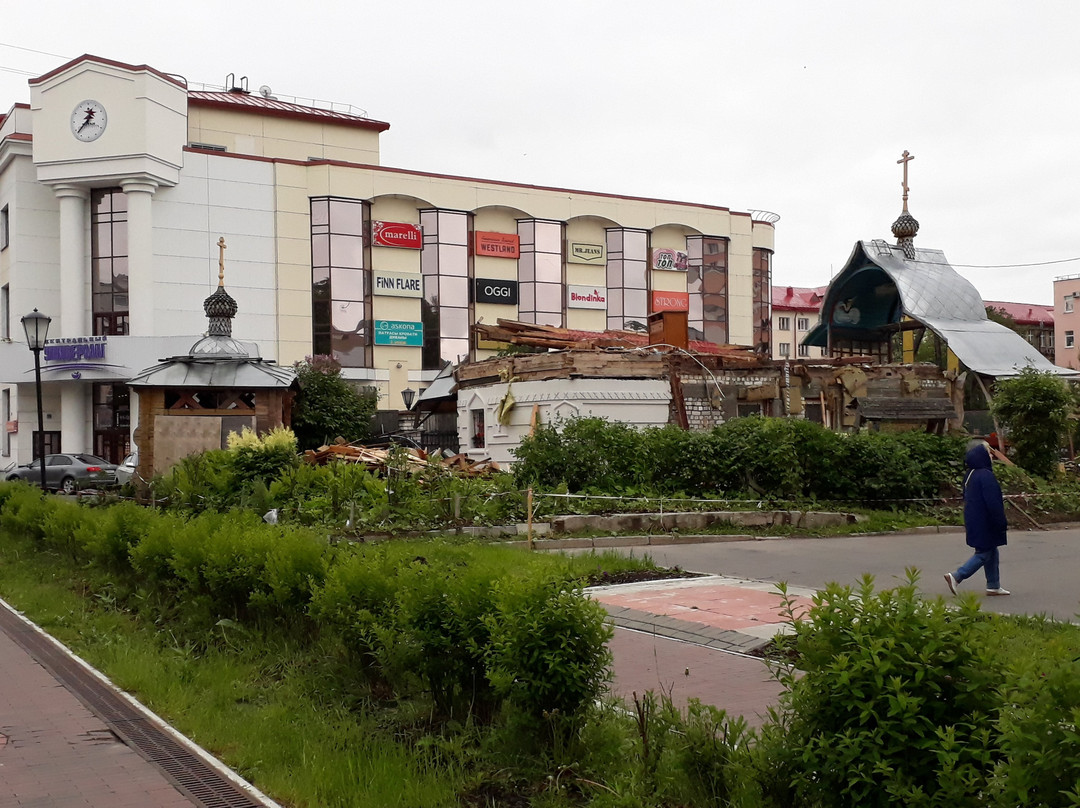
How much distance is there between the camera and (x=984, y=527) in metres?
10.0

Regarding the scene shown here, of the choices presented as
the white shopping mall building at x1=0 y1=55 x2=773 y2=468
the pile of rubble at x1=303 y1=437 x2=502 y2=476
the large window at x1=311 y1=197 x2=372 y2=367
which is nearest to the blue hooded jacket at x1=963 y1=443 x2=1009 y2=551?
the pile of rubble at x1=303 y1=437 x2=502 y2=476

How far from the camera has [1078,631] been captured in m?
6.64

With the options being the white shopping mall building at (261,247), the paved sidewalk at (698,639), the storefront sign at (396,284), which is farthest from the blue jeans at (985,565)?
the storefront sign at (396,284)

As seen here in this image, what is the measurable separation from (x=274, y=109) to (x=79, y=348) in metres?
18.9

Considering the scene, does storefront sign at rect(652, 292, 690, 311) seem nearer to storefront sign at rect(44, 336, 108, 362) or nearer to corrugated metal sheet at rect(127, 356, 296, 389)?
storefront sign at rect(44, 336, 108, 362)

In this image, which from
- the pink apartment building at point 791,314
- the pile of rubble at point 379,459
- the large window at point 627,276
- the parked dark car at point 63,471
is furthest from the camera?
the pink apartment building at point 791,314

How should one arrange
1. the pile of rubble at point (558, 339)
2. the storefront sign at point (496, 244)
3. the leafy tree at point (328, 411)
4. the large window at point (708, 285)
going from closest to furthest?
the pile of rubble at point (558, 339) < the leafy tree at point (328, 411) < the storefront sign at point (496, 244) < the large window at point (708, 285)

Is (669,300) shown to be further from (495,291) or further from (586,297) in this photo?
(495,291)

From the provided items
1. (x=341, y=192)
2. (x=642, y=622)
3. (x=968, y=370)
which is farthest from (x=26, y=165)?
(x=642, y=622)

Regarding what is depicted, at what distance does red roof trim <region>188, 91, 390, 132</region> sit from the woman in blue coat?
52.9m

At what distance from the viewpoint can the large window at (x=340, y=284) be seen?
52.4 m

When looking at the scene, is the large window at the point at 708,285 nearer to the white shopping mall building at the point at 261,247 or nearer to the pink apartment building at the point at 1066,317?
the white shopping mall building at the point at 261,247

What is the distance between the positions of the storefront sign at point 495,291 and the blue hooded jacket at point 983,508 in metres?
47.5

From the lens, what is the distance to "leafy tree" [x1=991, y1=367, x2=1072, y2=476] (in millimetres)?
21203
